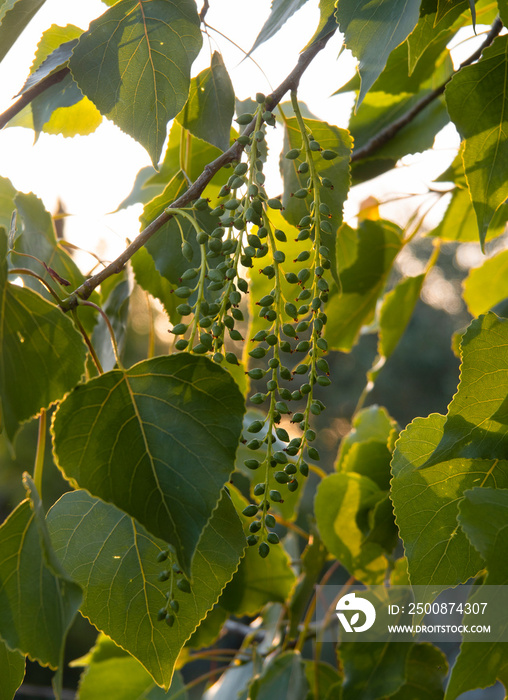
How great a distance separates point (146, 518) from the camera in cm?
26

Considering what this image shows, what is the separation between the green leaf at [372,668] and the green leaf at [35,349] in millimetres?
350

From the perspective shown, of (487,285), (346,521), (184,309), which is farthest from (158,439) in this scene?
(487,285)

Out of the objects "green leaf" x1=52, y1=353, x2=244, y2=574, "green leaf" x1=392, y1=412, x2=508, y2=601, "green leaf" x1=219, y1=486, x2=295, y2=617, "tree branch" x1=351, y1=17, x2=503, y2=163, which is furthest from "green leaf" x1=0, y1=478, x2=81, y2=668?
"tree branch" x1=351, y1=17, x2=503, y2=163

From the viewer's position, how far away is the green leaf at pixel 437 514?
0.32 metres

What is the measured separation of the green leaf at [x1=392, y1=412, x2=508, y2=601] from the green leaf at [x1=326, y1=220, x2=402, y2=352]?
0.99ft

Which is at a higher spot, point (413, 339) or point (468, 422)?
point (413, 339)

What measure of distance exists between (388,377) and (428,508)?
5.57 meters

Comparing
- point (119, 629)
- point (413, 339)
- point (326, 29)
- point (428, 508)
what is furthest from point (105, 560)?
point (413, 339)

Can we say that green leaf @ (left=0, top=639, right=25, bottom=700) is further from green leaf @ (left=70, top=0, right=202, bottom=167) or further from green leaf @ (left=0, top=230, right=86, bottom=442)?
green leaf @ (left=70, top=0, right=202, bottom=167)

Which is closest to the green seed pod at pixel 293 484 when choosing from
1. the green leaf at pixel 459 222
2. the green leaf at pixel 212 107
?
the green leaf at pixel 212 107

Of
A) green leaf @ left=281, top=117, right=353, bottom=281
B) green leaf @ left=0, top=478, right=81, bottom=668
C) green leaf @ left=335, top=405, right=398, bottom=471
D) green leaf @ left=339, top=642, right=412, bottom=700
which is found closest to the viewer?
green leaf @ left=0, top=478, right=81, bottom=668

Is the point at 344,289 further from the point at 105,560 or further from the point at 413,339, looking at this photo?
the point at 413,339

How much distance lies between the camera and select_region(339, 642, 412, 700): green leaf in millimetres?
473

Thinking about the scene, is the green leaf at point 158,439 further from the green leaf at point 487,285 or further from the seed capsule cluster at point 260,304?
the green leaf at point 487,285
